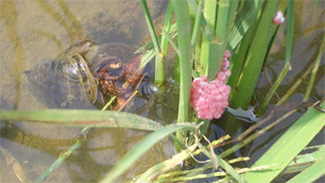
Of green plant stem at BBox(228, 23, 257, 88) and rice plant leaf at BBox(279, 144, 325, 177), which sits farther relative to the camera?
rice plant leaf at BBox(279, 144, 325, 177)

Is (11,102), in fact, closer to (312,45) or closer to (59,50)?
(59,50)

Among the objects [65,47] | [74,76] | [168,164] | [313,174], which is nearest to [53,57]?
[65,47]

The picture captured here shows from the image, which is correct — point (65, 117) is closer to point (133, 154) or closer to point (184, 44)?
point (133, 154)

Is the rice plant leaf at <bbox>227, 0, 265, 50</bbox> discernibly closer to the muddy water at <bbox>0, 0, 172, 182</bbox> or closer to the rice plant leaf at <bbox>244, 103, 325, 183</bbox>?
the rice plant leaf at <bbox>244, 103, 325, 183</bbox>

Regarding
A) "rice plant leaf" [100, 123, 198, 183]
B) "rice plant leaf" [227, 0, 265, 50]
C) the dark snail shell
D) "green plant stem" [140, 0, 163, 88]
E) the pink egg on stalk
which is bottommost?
"rice plant leaf" [100, 123, 198, 183]

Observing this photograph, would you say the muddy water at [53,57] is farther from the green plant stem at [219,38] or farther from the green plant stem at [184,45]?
the green plant stem at [219,38]

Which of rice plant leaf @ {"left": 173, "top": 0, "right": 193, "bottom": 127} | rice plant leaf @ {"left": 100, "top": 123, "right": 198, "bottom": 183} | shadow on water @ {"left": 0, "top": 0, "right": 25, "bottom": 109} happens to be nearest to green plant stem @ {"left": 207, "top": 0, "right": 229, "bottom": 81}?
rice plant leaf @ {"left": 173, "top": 0, "right": 193, "bottom": 127}

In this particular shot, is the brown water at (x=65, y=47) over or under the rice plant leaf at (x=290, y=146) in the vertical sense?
over

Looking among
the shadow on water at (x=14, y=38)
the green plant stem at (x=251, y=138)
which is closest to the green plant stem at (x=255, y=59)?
the green plant stem at (x=251, y=138)
